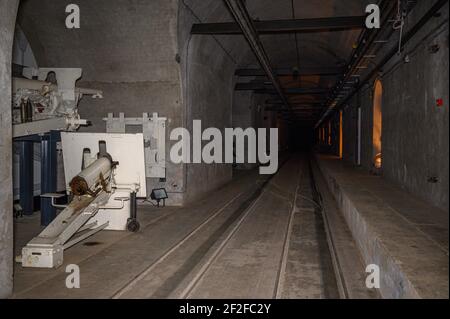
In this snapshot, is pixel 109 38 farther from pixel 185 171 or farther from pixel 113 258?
pixel 113 258

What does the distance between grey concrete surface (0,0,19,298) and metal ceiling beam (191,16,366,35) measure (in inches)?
231

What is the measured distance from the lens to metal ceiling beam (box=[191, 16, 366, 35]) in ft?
30.6

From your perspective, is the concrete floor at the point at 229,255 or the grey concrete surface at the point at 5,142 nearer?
the grey concrete surface at the point at 5,142

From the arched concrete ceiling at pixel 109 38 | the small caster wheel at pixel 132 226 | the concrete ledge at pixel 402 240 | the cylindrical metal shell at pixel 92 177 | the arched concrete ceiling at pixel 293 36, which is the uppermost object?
the arched concrete ceiling at pixel 293 36

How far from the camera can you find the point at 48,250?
5520 mm

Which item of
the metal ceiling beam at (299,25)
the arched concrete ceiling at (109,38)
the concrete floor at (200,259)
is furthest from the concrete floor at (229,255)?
the metal ceiling beam at (299,25)

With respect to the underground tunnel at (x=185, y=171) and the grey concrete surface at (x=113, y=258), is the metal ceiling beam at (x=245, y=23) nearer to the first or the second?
the underground tunnel at (x=185, y=171)

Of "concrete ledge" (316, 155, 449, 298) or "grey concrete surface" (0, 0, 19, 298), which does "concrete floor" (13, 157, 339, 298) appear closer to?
"grey concrete surface" (0, 0, 19, 298)

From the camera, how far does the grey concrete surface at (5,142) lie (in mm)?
4184

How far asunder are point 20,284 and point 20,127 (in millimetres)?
3518

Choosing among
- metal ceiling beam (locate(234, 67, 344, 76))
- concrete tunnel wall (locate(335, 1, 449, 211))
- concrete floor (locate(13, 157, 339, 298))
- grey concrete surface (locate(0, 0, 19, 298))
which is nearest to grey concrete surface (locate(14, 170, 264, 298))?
concrete floor (locate(13, 157, 339, 298))

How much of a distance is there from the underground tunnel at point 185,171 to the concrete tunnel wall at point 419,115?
5 centimetres
